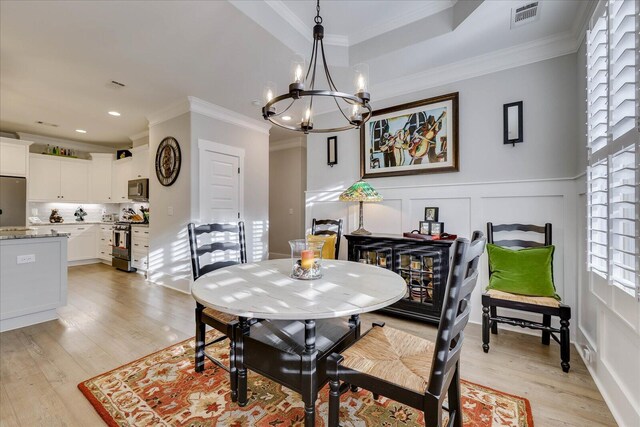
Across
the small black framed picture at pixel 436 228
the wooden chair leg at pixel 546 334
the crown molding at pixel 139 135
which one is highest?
the crown molding at pixel 139 135

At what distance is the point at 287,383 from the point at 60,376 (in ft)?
5.69

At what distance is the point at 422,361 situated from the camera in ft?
3.94

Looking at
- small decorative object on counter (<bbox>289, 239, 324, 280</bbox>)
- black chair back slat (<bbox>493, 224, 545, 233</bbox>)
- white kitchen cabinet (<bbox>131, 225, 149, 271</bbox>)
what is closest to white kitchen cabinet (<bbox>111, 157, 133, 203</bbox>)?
white kitchen cabinet (<bbox>131, 225, 149, 271</bbox>)

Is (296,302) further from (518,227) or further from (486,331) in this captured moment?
(518,227)

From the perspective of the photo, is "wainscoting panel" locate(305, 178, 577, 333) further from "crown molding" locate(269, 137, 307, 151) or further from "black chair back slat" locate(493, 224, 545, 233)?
"crown molding" locate(269, 137, 307, 151)

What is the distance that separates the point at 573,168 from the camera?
2381 mm

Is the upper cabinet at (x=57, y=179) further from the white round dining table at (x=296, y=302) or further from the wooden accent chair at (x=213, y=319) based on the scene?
the white round dining table at (x=296, y=302)

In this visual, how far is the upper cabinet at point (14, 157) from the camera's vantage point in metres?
4.88

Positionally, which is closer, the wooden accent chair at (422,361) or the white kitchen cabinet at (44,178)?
the wooden accent chair at (422,361)

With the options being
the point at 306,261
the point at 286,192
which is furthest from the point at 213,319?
the point at 286,192

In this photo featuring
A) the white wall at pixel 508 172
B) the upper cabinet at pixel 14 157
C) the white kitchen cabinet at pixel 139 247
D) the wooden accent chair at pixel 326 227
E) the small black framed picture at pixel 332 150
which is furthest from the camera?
the upper cabinet at pixel 14 157

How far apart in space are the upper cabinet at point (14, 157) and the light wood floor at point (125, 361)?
3385mm

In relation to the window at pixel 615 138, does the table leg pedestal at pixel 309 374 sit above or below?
below

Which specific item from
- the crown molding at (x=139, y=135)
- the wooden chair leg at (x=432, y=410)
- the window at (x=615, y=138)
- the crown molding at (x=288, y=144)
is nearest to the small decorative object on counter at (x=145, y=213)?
the crown molding at (x=139, y=135)
